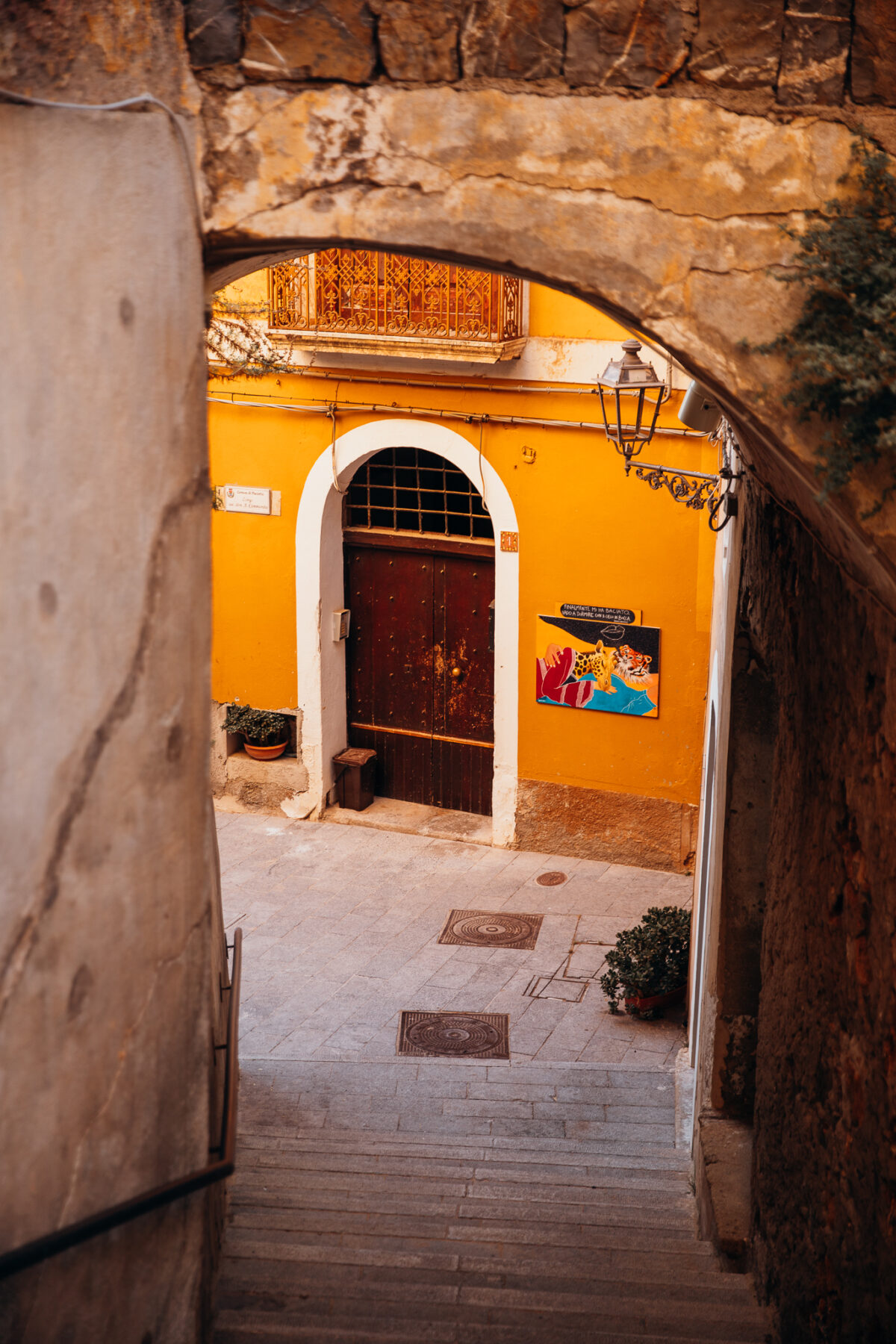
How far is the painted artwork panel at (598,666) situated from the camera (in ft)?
32.6

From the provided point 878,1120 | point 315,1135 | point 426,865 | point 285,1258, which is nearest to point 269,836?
point 426,865

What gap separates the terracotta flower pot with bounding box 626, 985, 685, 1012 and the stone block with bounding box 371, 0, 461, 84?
6.40 metres

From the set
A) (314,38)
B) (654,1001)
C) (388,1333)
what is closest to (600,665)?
(654,1001)

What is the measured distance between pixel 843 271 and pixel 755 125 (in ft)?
1.35

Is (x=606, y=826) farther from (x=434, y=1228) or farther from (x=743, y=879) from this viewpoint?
(x=434, y=1228)

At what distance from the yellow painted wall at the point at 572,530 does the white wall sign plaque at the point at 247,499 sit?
2.6 inches

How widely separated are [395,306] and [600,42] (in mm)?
7352

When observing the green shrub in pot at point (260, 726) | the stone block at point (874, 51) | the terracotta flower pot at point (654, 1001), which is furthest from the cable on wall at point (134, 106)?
the green shrub in pot at point (260, 726)

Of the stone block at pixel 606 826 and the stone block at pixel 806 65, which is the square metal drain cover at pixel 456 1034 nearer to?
the stone block at pixel 606 826

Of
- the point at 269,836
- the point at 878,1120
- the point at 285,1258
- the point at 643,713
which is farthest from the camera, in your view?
the point at 269,836

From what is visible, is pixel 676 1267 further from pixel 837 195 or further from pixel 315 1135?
pixel 837 195

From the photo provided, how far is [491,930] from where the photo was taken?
943cm

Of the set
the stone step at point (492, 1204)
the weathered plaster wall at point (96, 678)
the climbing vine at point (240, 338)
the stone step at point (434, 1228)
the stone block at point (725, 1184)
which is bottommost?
the stone step at point (492, 1204)

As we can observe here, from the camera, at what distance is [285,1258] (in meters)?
4.68
